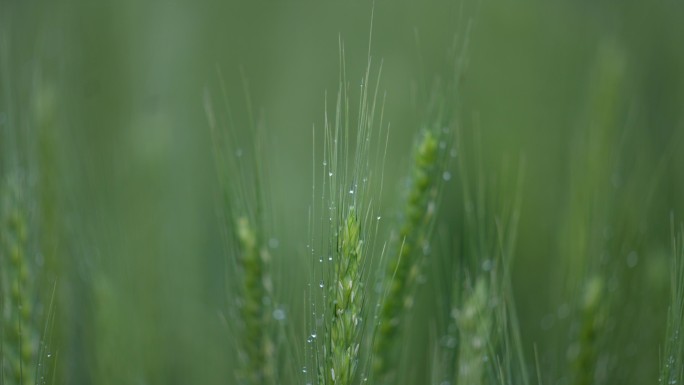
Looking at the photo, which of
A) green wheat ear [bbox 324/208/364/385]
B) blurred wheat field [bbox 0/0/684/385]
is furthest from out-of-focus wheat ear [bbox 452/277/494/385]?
green wheat ear [bbox 324/208/364/385]

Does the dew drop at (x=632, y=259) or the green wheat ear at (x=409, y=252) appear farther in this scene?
the dew drop at (x=632, y=259)

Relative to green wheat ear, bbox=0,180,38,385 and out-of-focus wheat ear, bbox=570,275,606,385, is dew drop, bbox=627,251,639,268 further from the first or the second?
green wheat ear, bbox=0,180,38,385

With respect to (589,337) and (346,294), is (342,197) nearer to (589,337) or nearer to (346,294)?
(346,294)

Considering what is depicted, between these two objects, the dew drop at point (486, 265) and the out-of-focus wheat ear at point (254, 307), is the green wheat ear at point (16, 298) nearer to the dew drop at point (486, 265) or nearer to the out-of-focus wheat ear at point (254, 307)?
the out-of-focus wheat ear at point (254, 307)

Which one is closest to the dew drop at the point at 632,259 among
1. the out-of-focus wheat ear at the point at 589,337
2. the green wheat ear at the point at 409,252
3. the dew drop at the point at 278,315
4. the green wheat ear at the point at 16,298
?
the out-of-focus wheat ear at the point at 589,337

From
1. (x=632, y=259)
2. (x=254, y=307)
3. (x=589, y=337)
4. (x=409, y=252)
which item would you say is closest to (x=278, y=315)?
(x=254, y=307)

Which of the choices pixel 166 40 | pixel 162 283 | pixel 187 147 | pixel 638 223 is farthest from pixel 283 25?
pixel 638 223
